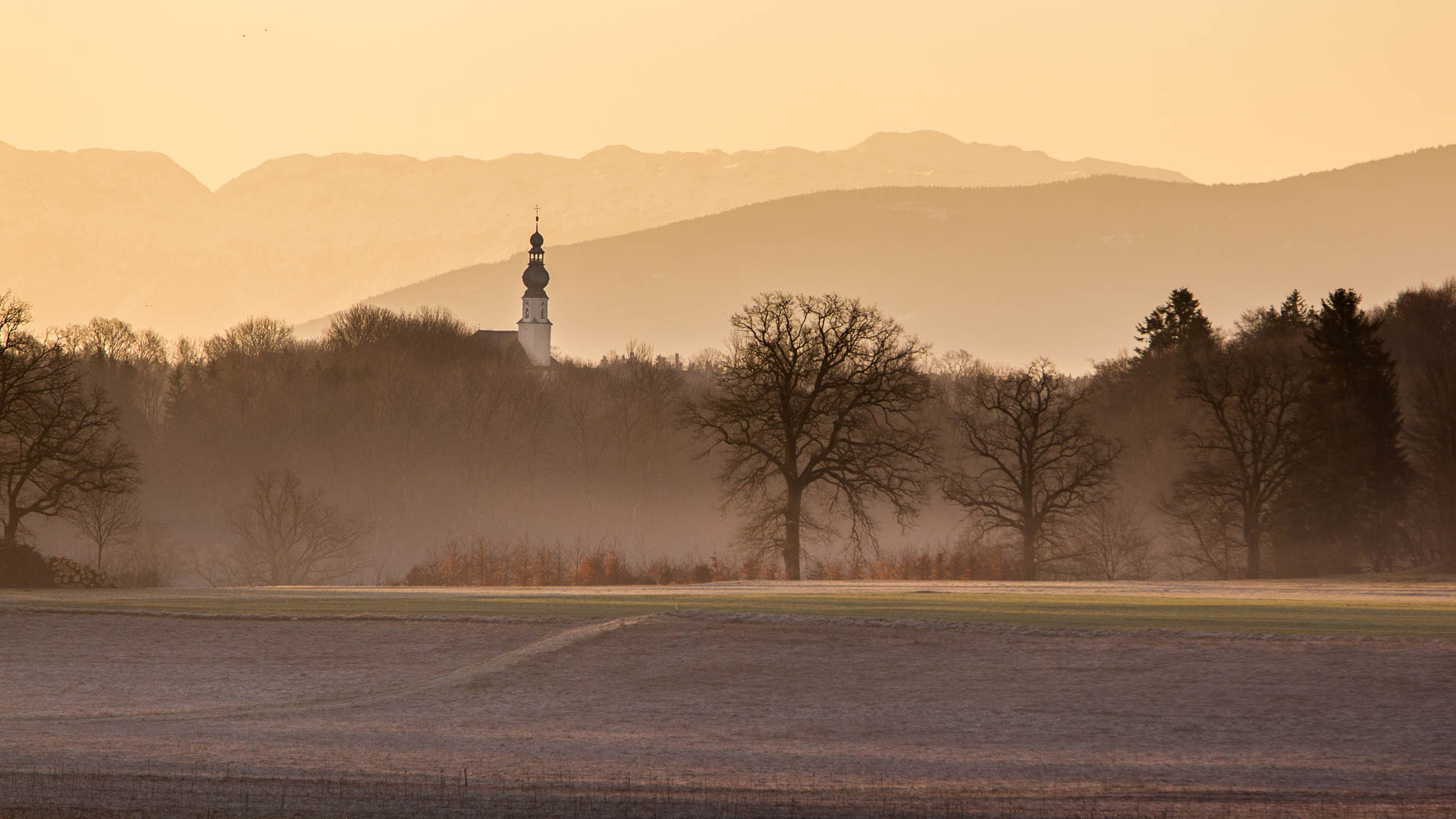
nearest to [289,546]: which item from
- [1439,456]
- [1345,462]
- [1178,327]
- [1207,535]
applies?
[1207,535]

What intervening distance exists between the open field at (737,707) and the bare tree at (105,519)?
112 feet

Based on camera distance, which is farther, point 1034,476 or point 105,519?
point 105,519

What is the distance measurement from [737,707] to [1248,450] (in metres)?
53.0

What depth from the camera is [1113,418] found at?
101 metres

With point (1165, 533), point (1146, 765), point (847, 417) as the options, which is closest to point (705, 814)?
point (1146, 765)

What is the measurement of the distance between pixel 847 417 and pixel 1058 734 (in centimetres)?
4142

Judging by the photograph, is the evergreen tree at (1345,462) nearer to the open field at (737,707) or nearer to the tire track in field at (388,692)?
the open field at (737,707)

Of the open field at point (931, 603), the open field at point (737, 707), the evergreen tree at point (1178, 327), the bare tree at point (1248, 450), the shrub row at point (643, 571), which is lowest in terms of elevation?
the open field at point (737, 707)

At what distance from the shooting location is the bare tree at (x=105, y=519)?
69875mm

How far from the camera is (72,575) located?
5141cm

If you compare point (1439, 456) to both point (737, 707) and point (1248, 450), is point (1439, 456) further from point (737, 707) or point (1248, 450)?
point (737, 707)

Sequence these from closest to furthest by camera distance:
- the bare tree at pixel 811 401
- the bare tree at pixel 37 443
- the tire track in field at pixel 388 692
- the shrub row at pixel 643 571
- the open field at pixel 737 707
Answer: the open field at pixel 737 707, the tire track in field at pixel 388 692, the shrub row at pixel 643 571, the bare tree at pixel 37 443, the bare tree at pixel 811 401

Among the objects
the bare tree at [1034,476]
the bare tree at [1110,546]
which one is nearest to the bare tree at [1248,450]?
the bare tree at [1110,546]

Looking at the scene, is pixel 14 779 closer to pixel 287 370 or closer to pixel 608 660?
pixel 608 660
